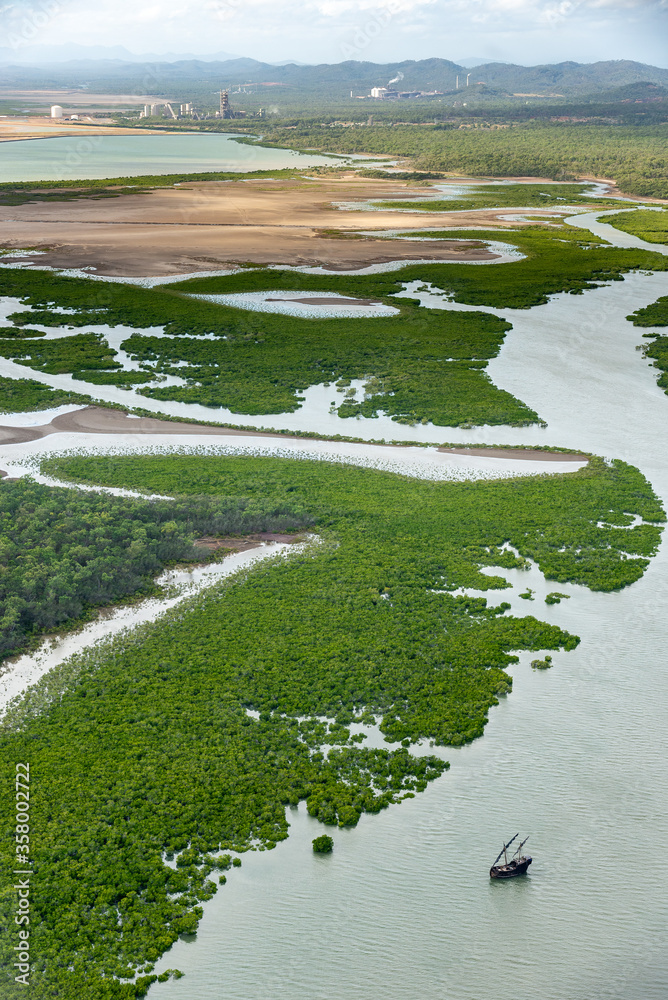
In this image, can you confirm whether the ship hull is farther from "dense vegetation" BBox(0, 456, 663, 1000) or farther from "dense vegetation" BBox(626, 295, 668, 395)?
"dense vegetation" BBox(626, 295, 668, 395)

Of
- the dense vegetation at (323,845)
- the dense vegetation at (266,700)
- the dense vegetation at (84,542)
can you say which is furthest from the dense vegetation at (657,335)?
the dense vegetation at (323,845)

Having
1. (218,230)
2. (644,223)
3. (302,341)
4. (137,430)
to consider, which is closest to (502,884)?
(137,430)

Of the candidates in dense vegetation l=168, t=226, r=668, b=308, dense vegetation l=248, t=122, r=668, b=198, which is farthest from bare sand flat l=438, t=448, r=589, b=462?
dense vegetation l=248, t=122, r=668, b=198

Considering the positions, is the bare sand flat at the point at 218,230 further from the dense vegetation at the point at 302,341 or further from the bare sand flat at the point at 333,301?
the bare sand flat at the point at 333,301

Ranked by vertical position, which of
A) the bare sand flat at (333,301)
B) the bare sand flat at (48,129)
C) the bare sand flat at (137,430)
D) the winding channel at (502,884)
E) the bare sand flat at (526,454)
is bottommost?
the winding channel at (502,884)

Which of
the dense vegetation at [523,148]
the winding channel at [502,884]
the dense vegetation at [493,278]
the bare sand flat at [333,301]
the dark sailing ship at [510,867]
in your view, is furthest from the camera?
the dense vegetation at [523,148]

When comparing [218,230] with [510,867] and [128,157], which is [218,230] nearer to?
[510,867]
